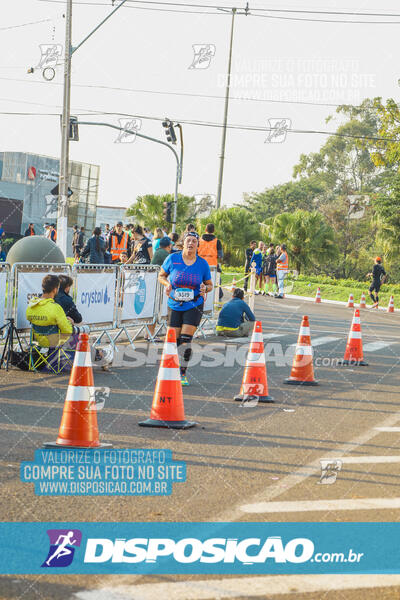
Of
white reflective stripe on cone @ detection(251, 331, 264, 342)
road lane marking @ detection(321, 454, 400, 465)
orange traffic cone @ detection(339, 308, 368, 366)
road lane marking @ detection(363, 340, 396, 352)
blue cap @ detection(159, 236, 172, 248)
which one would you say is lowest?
road lane marking @ detection(363, 340, 396, 352)

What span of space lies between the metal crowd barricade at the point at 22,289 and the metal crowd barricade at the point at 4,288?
0.04m

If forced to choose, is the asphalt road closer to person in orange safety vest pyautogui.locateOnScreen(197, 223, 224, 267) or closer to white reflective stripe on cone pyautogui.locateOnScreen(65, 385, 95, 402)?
white reflective stripe on cone pyautogui.locateOnScreen(65, 385, 95, 402)

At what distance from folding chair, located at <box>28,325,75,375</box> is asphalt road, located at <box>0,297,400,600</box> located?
9.3 inches

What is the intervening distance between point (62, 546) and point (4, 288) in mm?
7167

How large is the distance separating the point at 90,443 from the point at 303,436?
7.24 feet

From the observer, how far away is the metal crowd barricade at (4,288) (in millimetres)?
11266

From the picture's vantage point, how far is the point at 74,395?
670 centimetres

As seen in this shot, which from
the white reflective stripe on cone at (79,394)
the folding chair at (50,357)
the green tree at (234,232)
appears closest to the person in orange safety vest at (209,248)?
the folding chair at (50,357)

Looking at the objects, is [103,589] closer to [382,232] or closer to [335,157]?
[382,232]

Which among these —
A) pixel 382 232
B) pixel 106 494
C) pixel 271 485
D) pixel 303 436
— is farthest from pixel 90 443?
pixel 382 232

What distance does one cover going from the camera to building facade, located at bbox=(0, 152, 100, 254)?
198 feet

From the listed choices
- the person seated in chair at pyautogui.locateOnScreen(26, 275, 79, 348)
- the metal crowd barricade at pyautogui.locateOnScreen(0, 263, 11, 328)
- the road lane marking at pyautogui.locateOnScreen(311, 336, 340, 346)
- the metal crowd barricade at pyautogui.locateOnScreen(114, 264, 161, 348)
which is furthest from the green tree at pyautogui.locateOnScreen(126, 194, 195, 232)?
the person seated in chair at pyautogui.locateOnScreen(26, 275, 79, 348)

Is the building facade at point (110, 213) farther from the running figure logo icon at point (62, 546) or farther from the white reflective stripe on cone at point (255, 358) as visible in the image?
the running figure logo icon at point (62, 546)

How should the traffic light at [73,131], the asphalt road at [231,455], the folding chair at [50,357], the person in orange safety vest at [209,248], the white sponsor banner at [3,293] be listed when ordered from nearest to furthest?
the asphalt road at [231,455] < the folding chair at [50,357] < the white sponsor banner at [3,293] < the person in orange safety vest at [209,248] < the traffic light at [73,131]
